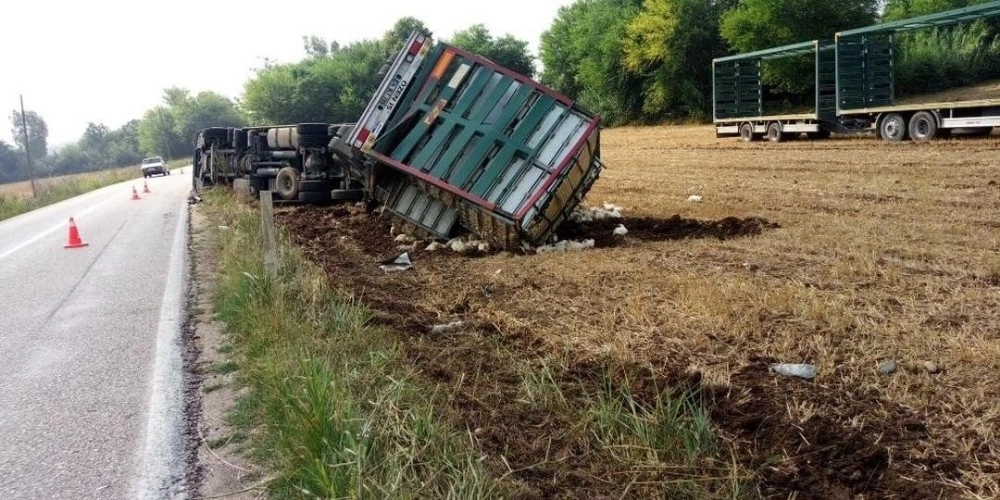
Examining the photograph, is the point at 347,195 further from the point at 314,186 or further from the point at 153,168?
the point at 153,168

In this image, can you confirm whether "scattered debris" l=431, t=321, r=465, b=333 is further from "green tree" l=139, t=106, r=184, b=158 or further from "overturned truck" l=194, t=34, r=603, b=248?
"green tree" l=139, t=106, r=184, b=158

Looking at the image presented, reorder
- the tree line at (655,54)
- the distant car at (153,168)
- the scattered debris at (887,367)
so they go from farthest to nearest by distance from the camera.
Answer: the distant car at (153,168), the tree line at (655,54), the scattered debris at (887,367)

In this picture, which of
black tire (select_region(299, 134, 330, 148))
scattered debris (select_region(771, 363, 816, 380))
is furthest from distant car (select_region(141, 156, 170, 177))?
scattered debris (select_region(771, 363, 816, 380))

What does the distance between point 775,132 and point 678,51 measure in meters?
19.2

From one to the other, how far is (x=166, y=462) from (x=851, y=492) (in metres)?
3.28

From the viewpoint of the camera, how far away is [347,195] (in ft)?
50.6

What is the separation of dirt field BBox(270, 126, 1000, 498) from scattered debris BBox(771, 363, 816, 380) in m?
0.07

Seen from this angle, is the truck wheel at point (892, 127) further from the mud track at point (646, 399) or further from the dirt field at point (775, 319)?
the mud track at point (646, 399)

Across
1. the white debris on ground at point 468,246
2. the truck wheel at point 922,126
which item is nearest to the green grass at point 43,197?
the white debris on ground at point 468,246

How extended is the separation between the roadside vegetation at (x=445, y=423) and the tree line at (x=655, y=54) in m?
6.85

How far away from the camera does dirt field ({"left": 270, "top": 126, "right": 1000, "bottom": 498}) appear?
3.69m

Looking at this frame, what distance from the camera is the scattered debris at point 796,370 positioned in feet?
15.3

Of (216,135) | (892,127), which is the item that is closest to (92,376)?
(216,135)

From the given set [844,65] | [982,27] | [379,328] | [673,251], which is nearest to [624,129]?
[982,27]
